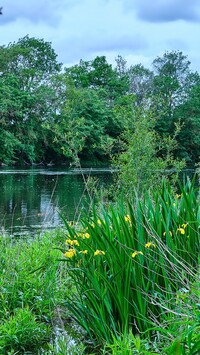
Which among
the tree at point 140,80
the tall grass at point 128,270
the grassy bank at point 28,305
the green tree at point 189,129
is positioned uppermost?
the tree at point 140,80

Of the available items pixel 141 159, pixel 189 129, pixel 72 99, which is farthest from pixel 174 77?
pixel 141 159

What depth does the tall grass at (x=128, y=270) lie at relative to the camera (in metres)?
3.16

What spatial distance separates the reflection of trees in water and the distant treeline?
4.34m

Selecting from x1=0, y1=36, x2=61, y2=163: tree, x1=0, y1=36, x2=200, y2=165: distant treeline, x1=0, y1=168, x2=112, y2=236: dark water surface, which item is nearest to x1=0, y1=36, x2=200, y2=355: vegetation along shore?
x1=0, y1=168, x2=112, y2=236: dark water surface

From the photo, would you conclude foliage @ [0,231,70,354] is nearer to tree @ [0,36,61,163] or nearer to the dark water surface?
the dark water surface

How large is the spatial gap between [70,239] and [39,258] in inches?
54.6

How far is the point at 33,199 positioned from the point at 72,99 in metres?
25.9

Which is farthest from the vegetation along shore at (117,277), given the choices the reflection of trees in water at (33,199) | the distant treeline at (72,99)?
the distant treeline at (72,99)

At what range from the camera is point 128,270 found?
3104mm

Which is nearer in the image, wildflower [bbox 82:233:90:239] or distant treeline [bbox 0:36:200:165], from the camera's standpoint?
wildflower [bbox 82:233:90:239]

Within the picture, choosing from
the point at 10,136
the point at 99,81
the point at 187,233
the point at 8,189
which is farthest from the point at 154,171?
the point at 99,81

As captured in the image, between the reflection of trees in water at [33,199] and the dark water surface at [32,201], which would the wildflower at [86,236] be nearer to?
the dark water surface at [32,201]

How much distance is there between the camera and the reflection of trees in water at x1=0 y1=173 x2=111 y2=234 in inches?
641

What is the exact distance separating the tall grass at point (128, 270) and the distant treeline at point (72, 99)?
2758 cm
